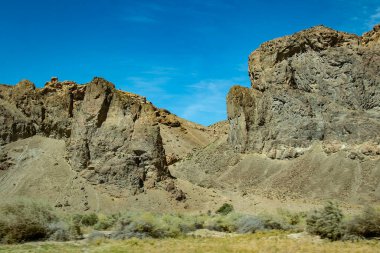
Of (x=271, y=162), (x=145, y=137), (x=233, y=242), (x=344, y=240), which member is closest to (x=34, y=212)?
(x=233, y=242)

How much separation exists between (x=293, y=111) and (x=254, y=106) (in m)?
10.5

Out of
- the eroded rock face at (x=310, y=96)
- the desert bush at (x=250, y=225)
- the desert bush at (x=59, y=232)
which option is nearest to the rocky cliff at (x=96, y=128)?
the desert bush at (x=250, y=225)

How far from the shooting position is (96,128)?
6372cm

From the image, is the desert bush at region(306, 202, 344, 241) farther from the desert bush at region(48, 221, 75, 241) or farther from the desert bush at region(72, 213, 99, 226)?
the desert bush at region(72, 213, 99, 226)

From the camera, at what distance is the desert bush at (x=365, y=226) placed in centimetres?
3192

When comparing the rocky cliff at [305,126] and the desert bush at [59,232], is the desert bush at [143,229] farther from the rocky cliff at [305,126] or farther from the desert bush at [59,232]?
the rocky cliff at [305,126]

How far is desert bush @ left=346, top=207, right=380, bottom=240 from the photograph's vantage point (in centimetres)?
3192

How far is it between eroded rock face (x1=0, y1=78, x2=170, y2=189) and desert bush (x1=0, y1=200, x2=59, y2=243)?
79.2 ft

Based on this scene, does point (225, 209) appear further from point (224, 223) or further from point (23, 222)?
point (23, 222)

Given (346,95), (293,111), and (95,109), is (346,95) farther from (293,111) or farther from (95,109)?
(95,109)

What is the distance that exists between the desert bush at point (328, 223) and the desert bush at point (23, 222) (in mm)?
18874

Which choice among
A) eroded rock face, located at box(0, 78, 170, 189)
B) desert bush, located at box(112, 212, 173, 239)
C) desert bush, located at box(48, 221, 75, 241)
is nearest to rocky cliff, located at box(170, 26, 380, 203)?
eroded rock face, located at box(0, 78, 170, 189)

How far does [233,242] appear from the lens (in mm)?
32625

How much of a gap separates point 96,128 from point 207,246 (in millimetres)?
36489
